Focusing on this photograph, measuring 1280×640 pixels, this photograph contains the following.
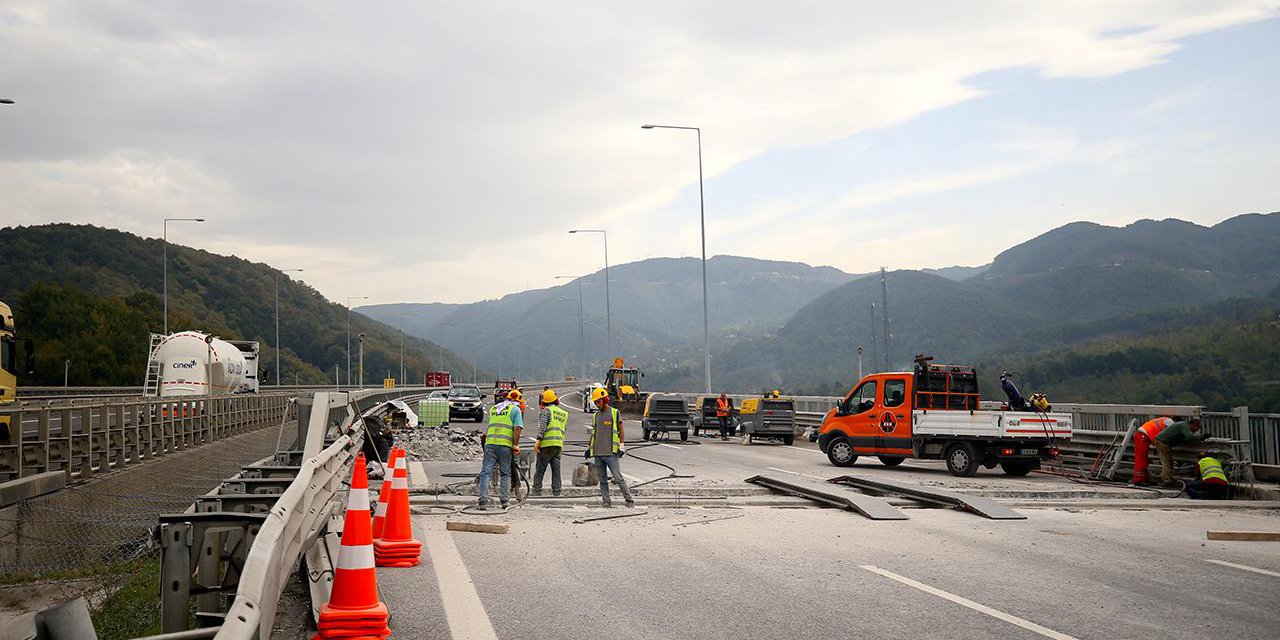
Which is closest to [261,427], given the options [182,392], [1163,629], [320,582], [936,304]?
[182,392]

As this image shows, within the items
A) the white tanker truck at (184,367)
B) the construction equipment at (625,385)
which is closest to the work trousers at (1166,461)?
the construction equipment at (625,385)

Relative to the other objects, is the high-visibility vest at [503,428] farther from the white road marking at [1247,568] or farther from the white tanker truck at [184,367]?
the white tanker truck at [184,367]

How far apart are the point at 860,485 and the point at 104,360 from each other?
70340mm

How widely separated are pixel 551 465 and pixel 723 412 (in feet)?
69.0

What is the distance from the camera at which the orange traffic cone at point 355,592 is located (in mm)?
6824

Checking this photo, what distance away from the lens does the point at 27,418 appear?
21.6 m

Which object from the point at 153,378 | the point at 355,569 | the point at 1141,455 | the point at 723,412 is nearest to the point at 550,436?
the point at 355,569

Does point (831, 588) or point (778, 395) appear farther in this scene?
point (778, 395)

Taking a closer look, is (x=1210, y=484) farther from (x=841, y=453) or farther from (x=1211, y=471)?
(x=841, y=453)

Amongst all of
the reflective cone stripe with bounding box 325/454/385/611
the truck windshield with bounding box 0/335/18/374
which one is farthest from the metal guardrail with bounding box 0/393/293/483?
the reflective cone stripe with bounding box 325/454/385/611

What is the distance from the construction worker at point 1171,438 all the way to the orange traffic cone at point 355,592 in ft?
51.5

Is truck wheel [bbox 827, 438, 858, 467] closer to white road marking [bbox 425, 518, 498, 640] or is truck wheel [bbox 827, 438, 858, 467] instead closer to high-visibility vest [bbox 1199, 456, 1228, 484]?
high-visibility vest [bbox 1199, 456, 1228, 484]

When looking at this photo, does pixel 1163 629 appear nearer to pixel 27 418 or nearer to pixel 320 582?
pixel 320 582

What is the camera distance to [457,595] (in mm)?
8672
